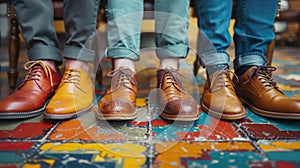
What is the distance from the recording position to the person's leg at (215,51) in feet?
2.26

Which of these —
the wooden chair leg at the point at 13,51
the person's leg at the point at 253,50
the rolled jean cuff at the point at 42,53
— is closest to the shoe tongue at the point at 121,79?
the rolled jean cuff at the point at 42,53

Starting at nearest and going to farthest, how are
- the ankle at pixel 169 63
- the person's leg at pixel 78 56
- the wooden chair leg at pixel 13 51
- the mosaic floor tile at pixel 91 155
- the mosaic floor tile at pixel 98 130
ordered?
the mosaic floor tile at pixel 91 155 < the mosaic floor tile at pixel 98 130 < the person's leg at pixel 78 56 < the ankle at pixel 169 63 < the wooden chair leg at pixel 13 51

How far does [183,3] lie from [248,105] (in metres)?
0.34

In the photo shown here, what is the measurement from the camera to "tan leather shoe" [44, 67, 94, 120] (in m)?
0.63

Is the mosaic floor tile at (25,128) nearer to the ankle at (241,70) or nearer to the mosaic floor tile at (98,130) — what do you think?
the mosaic floor tile at (98,130)

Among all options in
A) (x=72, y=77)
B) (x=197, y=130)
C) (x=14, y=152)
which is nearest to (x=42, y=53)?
(x=72, y=77)

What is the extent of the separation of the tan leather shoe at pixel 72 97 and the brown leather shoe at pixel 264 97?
0.43 m

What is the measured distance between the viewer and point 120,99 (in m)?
0.63

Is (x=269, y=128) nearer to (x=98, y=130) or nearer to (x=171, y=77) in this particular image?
(x=171, y=77)

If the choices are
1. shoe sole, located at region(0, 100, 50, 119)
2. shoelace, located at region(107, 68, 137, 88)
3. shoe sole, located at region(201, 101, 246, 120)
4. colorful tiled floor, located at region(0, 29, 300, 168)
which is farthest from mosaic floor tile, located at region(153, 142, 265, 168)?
shoe sole, located at region(0, 100, 50, 119)

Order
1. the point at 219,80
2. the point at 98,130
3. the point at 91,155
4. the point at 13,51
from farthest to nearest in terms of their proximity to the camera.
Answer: the point at 13,51, the point at 219,80, the point at 98,130, the point at 91,155

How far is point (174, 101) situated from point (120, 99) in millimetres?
127

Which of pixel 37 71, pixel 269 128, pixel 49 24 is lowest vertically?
pixel 269 128

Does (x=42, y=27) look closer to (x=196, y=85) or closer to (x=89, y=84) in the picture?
(x=89, y=84)
